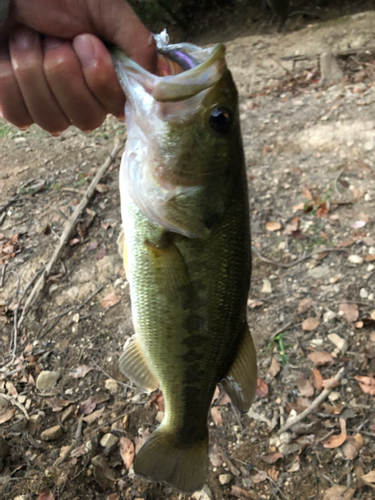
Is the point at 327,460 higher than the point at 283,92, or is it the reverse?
the point at 283,92

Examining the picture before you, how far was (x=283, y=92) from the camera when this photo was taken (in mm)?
5613

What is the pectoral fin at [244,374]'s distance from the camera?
1543mm

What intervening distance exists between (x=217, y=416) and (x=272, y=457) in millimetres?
456

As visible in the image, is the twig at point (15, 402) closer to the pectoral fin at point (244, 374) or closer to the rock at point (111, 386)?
the rock at point (111, 386)

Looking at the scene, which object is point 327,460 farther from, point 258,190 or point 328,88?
point 328,88

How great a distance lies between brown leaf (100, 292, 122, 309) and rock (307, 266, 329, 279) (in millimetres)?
1790

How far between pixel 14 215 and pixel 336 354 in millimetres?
3896

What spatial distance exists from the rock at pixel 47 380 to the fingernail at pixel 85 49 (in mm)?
2601

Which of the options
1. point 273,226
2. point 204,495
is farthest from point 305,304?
point 204,495

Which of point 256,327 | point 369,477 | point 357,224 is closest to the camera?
point 369,477

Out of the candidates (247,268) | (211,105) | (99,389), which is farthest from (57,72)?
(99,389)

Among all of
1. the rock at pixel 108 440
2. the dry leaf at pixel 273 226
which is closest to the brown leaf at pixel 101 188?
the dry leaf at pixel 273 226

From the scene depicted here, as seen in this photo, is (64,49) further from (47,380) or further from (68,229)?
(68,229)

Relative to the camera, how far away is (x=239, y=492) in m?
2.35
